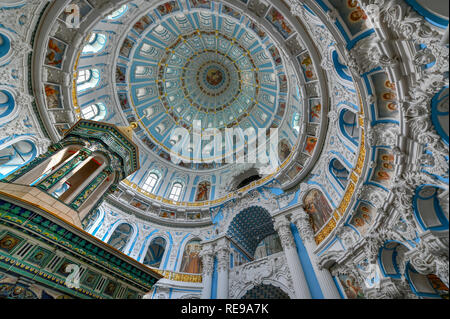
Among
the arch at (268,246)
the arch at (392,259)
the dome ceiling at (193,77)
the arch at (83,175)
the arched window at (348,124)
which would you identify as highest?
the dome ceiling at (193,77)

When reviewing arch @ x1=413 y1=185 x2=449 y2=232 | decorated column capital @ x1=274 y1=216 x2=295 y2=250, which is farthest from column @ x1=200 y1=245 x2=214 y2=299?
arch @ x1=413 y1=185 x2=449 y2=232

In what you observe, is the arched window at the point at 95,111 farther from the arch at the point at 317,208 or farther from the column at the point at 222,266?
the arch at the point at 317,208

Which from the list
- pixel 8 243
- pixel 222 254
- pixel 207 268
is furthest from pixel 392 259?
pixel 8 243

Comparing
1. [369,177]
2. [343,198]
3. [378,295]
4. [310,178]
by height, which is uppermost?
[310,178]

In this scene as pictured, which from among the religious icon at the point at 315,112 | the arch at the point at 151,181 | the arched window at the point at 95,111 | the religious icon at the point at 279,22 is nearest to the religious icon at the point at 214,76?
the arched window at the point at 95,111

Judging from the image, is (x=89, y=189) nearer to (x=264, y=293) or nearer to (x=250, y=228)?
(x=264, y=293)

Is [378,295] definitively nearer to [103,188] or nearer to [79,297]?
[79,297]

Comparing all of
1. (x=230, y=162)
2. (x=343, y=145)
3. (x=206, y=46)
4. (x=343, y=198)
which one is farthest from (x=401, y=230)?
(x=206, y=46)
